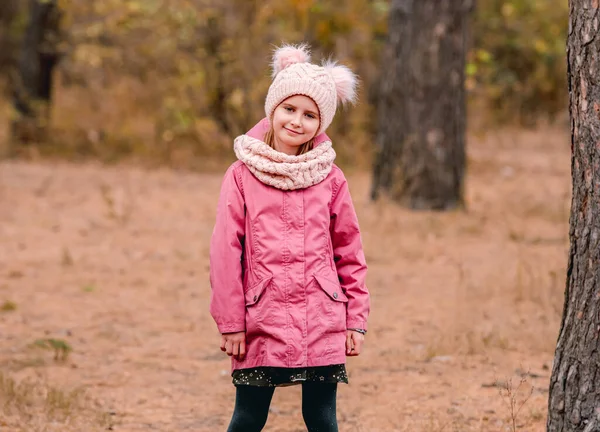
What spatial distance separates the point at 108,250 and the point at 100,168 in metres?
4.29

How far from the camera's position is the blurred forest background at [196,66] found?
463 inches

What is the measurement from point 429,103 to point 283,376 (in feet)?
20.4

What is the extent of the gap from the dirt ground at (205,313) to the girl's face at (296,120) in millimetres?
1427

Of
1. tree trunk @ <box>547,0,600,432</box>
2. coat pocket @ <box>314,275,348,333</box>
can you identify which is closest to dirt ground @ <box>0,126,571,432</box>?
tree trunk @ <box>547,0,600,432</box>

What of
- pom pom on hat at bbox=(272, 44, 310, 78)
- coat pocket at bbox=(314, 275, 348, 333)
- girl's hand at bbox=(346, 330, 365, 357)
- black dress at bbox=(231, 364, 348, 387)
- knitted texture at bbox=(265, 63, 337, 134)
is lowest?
black dress at bbox=(231, 364, 348, 387)

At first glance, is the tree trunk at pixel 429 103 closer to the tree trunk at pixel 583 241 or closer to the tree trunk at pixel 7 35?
the tree trunk at pixel 583 241

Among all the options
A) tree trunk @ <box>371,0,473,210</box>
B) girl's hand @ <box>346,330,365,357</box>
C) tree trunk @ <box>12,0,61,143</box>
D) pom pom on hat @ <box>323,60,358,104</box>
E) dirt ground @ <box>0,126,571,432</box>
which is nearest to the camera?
girl's hand @ <box>346,330,365,357</box>

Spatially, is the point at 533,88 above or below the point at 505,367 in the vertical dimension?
above

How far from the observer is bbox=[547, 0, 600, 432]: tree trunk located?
3.29 meters

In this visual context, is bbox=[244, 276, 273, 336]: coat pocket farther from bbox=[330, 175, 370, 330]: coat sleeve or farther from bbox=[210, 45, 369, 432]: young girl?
bbox=[330, 175, 370, 330]: coat sleeve

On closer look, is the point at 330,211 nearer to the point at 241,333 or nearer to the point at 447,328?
the point at 241,333

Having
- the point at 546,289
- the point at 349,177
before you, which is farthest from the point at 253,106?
the point at 546,289

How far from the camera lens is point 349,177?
11469 millimetres

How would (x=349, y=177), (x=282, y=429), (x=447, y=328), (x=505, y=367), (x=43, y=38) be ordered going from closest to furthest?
(x=282, y=429) < (x=505, y=367) < (x=447, y=328) < (x=349, y=177) < (x=43, y=38)
